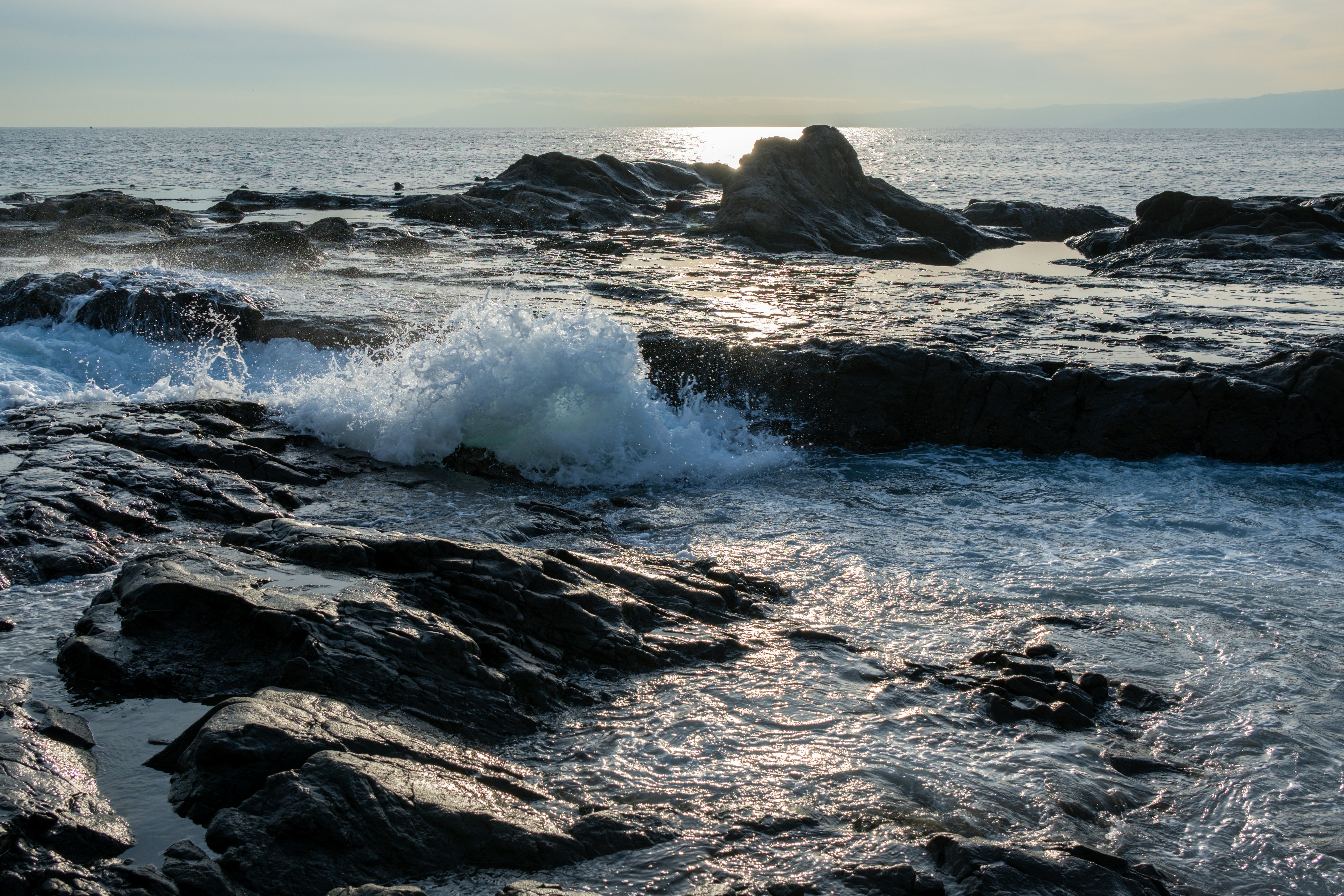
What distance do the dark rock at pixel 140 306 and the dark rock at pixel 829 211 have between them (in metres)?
12.6

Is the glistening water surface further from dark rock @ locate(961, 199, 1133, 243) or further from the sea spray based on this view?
dark rock @ locate(961, 199, 1133, 243)

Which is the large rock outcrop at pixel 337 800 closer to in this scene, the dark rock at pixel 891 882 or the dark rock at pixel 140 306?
the dark rock at pixel 891 882

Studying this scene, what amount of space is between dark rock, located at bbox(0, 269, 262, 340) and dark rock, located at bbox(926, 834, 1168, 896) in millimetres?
10902

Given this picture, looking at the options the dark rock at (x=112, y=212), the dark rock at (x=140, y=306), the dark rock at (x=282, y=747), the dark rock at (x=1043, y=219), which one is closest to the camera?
the dark rock at (x=282, y=747)

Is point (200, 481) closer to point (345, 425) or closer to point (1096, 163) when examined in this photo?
point (345, 425)

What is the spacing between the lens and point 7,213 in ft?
75.5

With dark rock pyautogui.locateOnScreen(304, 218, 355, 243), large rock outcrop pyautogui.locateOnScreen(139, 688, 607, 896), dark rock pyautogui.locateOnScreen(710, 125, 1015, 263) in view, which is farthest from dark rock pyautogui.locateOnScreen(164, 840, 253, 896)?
dark rock pyautogui.locateOnScreen(304, 218, 355, 243)

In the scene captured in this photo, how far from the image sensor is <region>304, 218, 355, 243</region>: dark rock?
829 inches

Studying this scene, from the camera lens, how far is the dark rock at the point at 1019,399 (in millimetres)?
8773

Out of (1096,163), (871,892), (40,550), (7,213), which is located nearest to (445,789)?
(871,892)

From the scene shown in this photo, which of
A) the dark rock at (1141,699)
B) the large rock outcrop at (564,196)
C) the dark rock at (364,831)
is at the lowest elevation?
the dark rock at (1141,699)

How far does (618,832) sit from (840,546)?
3716 millimetres

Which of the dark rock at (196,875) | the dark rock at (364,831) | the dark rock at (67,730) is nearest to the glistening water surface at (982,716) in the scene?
the dark rock at (364,831)

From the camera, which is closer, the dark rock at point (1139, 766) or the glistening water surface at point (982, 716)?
the glistening water surface at point (982, 716)
